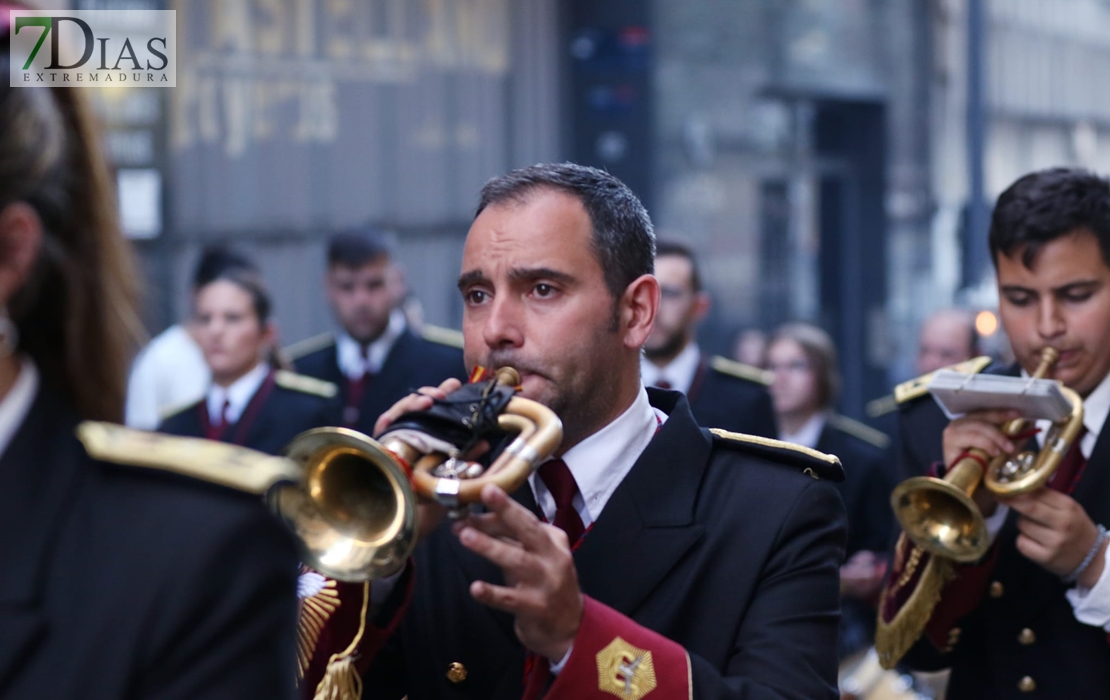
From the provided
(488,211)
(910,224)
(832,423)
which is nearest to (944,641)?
(488,211)

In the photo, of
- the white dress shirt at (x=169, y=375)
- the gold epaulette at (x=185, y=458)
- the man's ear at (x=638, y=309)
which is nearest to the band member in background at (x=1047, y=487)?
the man's ear at (x=638, y=309)

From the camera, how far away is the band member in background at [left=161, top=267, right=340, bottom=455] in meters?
5.89

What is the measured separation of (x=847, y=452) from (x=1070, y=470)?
2680 millimetres

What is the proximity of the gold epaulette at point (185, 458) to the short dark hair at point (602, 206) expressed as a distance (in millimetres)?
1196

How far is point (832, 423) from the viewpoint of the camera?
22.0 ft

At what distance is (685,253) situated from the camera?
6.45 meters

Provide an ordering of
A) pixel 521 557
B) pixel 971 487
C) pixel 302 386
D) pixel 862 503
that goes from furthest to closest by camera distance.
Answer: pixel 302 386 < pixel 862 503 < pixel 971 487 < pixel 521 557

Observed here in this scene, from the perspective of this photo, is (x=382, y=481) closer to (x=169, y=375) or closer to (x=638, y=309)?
(x=638, y=309)

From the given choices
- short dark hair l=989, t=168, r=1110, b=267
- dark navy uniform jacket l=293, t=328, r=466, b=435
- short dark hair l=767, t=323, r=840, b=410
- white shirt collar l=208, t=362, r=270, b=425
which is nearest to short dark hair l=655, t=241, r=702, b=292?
short dark hair l=767, t=323, r=840, b=410

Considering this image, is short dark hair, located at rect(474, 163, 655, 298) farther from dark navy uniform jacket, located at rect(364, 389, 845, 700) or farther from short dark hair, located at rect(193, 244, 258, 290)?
short dark hair, located at rect(193, 244, 258, 290)

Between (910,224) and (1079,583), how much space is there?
12.4 metres

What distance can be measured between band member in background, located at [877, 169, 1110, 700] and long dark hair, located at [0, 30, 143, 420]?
89.7 inches

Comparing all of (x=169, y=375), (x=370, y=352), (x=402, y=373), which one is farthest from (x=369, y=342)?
(x=169, y=375)

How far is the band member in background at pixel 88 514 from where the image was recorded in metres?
1.47
